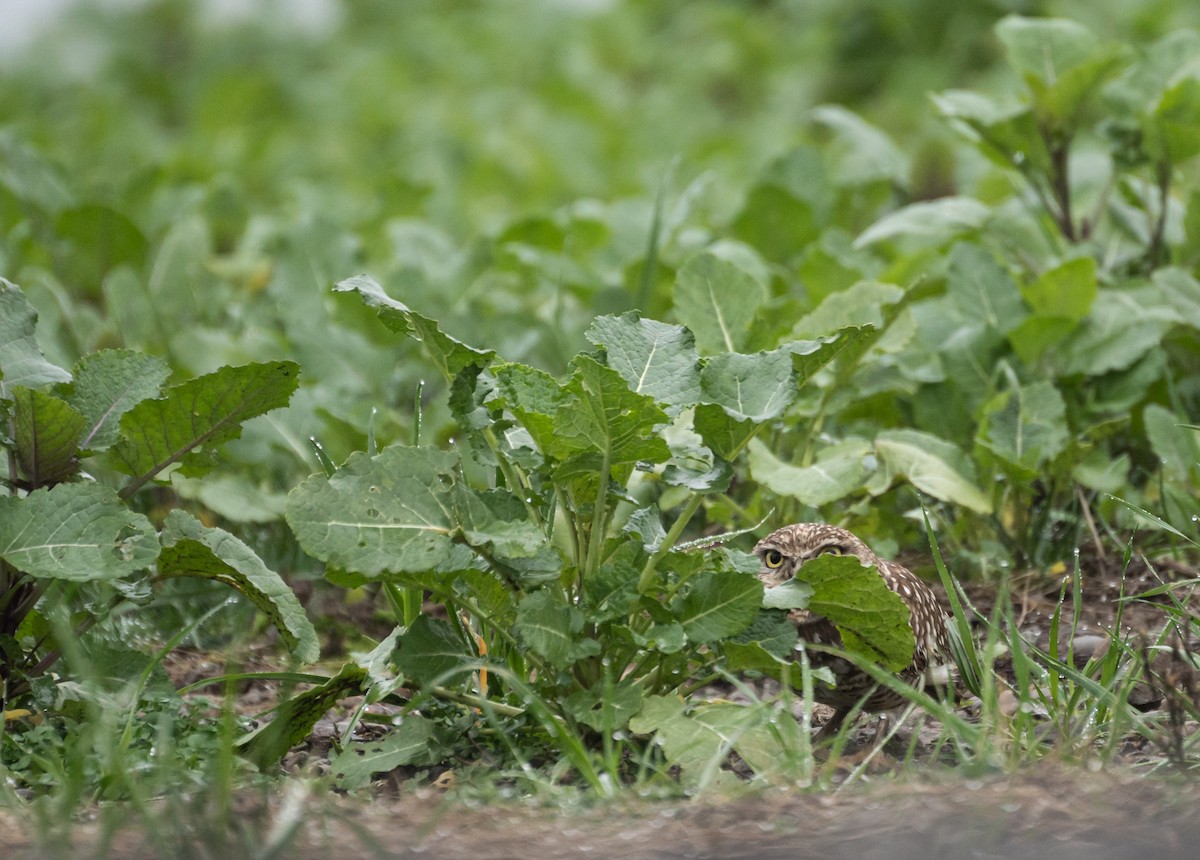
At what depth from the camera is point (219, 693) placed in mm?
2646

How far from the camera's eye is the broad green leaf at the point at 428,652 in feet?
6.63

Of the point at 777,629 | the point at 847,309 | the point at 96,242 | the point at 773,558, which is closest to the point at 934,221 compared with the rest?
the point at 847,309

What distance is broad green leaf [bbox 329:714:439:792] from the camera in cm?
198

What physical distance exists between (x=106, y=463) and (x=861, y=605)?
1.22m

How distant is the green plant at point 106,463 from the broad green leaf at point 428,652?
19cm

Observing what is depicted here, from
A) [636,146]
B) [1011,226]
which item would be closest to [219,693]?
[1011,226]

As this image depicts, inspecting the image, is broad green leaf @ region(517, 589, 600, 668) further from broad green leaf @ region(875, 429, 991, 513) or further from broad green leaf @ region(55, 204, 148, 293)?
broad green leaf @ region(55, 204, 148, 293)

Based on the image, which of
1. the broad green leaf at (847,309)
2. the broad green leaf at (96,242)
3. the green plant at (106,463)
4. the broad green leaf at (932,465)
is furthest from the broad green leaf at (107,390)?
the broad green leaf at (96,242)

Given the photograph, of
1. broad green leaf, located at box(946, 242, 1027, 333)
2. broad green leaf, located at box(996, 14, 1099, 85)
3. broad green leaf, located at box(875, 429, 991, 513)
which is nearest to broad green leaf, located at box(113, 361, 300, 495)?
broad green leaf, located at box(875, 429, 991, 513)

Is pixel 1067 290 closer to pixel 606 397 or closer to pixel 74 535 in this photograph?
pixel 606 397

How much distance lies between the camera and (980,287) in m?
3.15

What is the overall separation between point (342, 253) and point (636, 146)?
7.75 ft

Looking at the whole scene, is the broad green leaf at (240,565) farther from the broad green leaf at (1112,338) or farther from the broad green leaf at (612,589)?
the broad green leaf at (1112,338)

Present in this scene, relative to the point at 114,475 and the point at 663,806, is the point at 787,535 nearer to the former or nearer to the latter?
the point at 663,806
